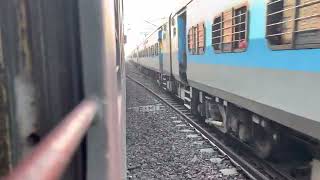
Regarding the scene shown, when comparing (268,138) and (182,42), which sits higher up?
(182,42)

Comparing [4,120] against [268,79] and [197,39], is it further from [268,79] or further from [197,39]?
[197,39]

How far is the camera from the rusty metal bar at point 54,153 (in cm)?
53

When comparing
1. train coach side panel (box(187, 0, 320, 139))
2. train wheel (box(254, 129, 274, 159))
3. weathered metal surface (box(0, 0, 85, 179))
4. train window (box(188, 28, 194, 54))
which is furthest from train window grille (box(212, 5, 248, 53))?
weathered metal surface (box(0, 0, 85, 179))

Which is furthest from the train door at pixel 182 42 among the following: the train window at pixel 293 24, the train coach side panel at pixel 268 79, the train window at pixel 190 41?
the train window at pixel 293 24

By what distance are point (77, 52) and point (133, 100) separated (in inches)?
578

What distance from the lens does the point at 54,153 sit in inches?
24.2

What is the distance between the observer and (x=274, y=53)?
445 cm

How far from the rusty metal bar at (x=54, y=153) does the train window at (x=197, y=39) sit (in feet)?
25.3

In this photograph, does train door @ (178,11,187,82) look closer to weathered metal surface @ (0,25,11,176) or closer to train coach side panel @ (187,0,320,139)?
train coach side panel @ (187,0,320,139)

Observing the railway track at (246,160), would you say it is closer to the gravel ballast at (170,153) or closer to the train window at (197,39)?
the gravel ballast at (170,153)

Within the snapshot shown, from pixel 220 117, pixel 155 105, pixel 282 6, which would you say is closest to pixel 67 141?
pixel 282 6

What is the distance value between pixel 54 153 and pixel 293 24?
369 centimetres

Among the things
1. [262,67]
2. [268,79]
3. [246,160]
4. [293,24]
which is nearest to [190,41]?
[246,160]

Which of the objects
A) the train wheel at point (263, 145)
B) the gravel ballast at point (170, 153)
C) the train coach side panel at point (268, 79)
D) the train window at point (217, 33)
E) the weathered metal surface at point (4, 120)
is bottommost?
the gravel ballast at point (170, 153)
